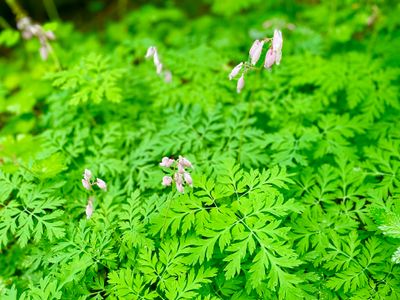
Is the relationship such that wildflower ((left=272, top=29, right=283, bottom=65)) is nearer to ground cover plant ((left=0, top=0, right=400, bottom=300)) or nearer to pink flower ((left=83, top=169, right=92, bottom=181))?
ground cover plant ((left=0, top=0, right=400, bottom=300))

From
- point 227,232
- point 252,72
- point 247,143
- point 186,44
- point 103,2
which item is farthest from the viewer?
point 103,2

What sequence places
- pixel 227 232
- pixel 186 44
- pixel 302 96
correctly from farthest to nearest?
1. pixel 186 44
2. pixel 302 96
3. pixel 227 232

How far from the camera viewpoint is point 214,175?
2.89 m

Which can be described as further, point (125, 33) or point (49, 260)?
point (125, 33)

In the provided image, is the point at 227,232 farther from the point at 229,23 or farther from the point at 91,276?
the point at 229,23

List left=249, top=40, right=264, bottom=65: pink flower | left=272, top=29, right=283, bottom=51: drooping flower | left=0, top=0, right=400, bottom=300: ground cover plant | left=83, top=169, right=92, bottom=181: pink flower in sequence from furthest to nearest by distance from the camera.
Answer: left=83, top=169, right=92, bottom=181: pink flower < left=0, top=0, right=400, bottom=300: ground cover plant < left=249, top=40, right=264, bottom=65: pink flower < left=272, top=29, right=283, bottom=51: drooping flower

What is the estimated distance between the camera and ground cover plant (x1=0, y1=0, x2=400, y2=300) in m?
2.38

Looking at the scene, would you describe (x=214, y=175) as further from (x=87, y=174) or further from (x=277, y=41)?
(x=277, y=41)

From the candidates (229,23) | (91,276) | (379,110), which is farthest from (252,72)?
(91,276)

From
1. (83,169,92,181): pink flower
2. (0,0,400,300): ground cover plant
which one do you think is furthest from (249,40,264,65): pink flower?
(83,169,92,181): pink flower

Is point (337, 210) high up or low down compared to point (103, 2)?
down

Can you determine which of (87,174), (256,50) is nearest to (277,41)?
(256,50)

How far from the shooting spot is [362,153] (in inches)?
131

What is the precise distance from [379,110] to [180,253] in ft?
7.66
